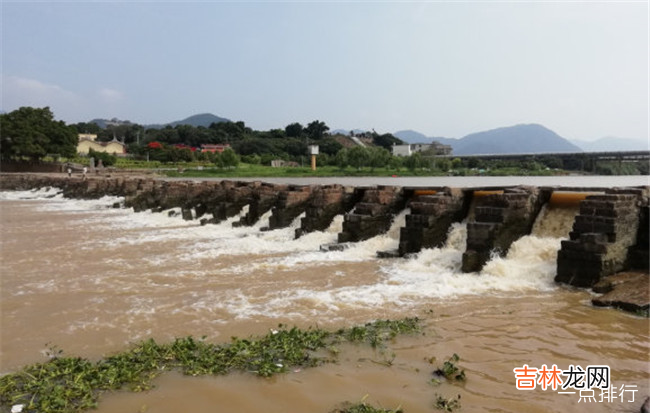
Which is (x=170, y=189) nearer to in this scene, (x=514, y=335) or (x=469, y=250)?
(x=469, y=250)

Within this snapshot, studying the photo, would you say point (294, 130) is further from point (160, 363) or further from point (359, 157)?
point (160, 363)

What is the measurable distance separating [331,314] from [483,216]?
4.93 meters

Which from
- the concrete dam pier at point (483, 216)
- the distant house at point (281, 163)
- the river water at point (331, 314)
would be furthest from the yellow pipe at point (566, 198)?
the distant house at point (281, 163)

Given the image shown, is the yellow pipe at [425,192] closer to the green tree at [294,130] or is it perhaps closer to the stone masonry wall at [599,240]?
the stone masonry wall at [599,240]

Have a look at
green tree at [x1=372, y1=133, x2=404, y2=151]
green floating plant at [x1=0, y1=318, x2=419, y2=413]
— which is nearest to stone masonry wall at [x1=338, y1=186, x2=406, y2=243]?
green floating plant at [x1=0, y1=318, x2=419, y2=413]

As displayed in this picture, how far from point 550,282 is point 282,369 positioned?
238 inches

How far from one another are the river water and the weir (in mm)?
288

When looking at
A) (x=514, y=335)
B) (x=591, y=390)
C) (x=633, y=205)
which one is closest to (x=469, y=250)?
(x=633, y=205)

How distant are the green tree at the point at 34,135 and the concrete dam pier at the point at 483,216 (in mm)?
44590

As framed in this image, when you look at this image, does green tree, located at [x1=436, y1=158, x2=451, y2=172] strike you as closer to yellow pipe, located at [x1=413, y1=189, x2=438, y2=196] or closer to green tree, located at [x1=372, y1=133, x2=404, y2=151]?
green tree, located at [x1=372, y1=133, x2=404, y2=151]

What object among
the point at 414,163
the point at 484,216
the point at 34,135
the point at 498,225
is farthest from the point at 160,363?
the point at 414,163

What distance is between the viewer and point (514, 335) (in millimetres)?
6133

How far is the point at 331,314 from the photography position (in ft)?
23.4

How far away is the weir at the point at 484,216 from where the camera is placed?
871 cm
